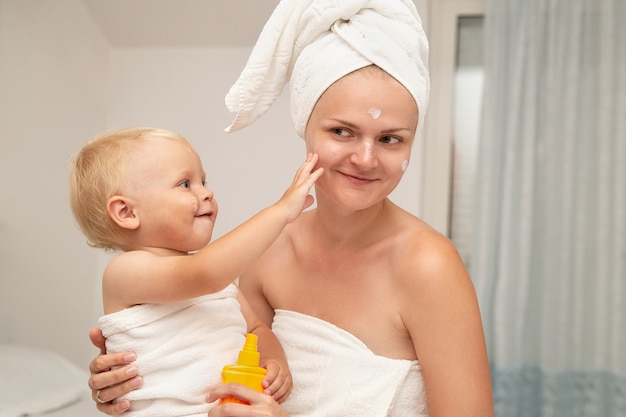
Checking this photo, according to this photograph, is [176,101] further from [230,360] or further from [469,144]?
[230,360]

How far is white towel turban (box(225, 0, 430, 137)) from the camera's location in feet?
4.46

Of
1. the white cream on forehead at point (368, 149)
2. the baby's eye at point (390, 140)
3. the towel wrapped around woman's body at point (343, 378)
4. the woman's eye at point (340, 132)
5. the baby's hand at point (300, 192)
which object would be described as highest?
the woman's eye at point (340, 132)

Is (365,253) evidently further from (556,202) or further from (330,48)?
(556,202)

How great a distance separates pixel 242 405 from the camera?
48.3 inches

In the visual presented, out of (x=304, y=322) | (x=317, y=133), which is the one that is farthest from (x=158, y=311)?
(x=317, y=133)

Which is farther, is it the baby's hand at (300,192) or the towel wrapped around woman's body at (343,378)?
the towel wrapped around woman's body at (343,378)

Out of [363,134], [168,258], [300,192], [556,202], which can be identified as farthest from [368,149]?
[556,202]

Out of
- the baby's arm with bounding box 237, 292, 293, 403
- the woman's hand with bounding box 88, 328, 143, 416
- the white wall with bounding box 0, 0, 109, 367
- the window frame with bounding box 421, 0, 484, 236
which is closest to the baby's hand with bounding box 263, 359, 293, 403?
the baby's arm with bounding box 237, 292, 293, 403

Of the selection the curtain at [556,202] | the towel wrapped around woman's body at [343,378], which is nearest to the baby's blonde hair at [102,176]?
the towel wrapped around woman's body at [343,378]

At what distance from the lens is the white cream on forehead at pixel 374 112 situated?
4.38 ft

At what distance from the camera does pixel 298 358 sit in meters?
1.52

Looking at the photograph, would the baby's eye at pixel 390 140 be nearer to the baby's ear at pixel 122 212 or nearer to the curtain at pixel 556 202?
the baby's ear at pixel 122 212

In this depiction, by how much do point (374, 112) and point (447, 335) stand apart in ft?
1.37

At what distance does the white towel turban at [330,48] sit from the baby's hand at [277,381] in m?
0.46
